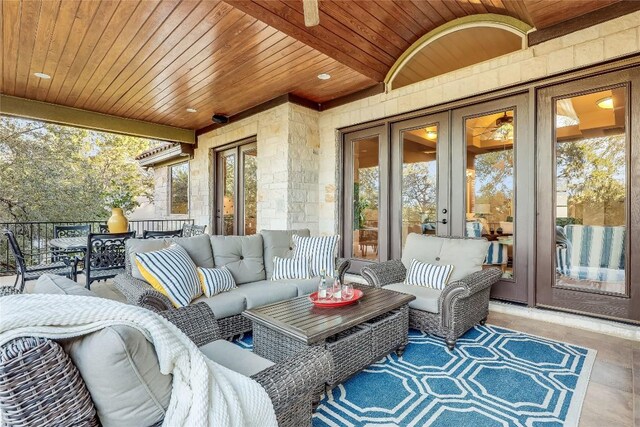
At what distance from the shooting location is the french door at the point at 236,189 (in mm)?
6121

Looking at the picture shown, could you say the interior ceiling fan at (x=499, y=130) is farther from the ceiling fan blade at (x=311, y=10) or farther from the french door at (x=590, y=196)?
the ceiling fan blade at (x=311, y=10)

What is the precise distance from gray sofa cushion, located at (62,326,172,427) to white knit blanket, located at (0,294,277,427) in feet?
0.08

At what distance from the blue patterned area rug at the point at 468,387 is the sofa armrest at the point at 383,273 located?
0.64 m

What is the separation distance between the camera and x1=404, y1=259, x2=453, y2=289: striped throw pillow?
9.98ft

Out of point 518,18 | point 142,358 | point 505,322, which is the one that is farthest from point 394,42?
point 142,358

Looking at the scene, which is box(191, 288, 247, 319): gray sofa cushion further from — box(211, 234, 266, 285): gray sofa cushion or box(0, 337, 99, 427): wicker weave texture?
box(0, 337, 99, 427): wicker weave texture

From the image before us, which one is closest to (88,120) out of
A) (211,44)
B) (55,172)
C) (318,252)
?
(211,44)

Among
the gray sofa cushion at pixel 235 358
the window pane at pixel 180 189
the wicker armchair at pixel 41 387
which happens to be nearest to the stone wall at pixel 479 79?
the gray sofa cushion at pixel 235 358

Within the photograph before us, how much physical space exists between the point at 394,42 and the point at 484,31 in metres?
1.07

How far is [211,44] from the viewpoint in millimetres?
3494

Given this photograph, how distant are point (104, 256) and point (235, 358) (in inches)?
110

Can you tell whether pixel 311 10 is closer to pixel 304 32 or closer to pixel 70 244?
pixel 304 32

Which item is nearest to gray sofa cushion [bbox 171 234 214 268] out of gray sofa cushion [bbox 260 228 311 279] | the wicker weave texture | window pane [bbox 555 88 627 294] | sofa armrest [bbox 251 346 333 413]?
gray sofa cushion [bbox 260 228 311 279]

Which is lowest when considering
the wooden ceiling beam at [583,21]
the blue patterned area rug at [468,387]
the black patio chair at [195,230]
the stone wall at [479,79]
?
the blue patterned area rug at [468,387]
